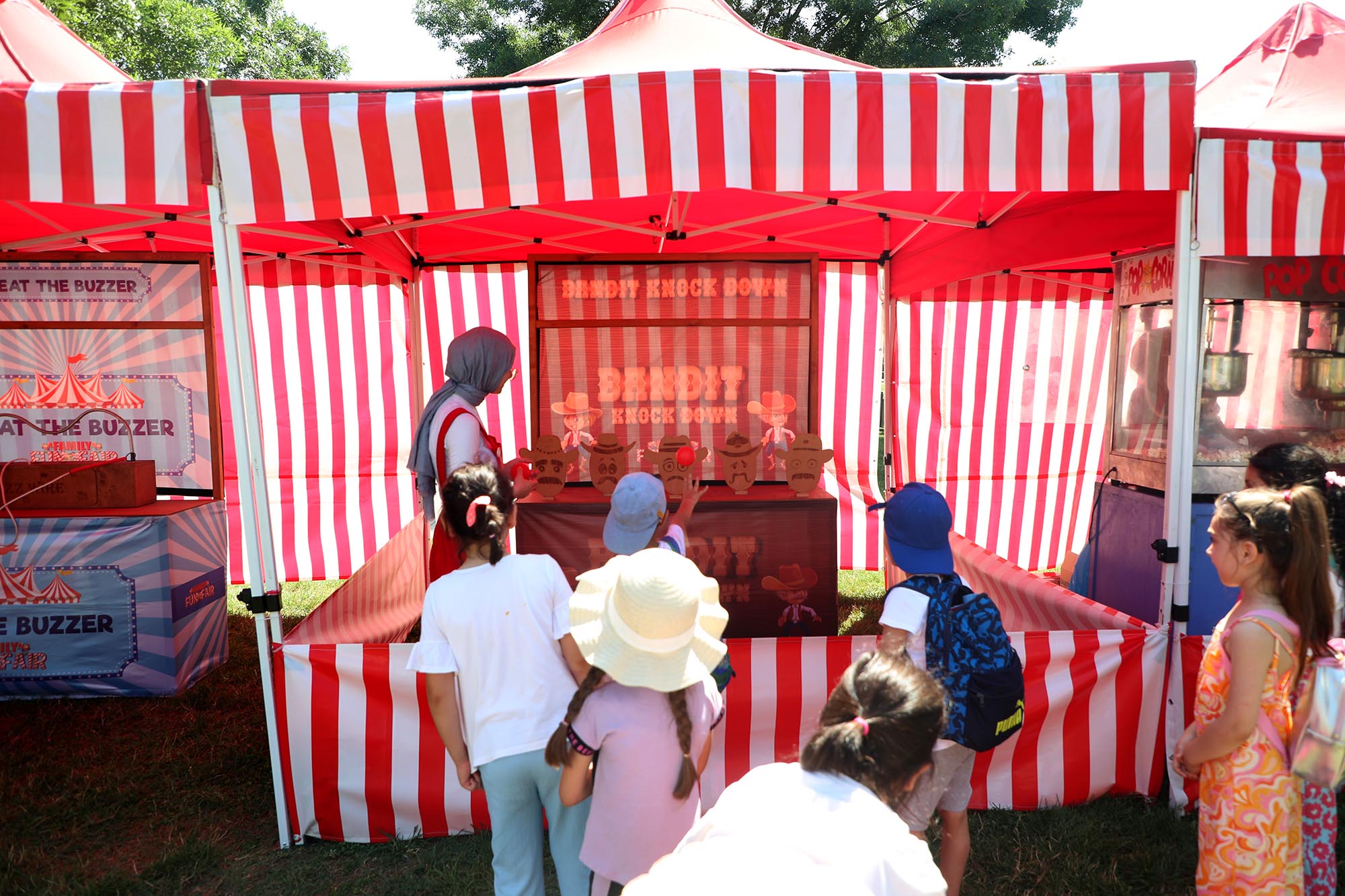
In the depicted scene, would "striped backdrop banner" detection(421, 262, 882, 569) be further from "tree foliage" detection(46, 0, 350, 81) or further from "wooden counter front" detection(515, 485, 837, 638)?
"tree foliage" detection(46, 0, 350, 81)

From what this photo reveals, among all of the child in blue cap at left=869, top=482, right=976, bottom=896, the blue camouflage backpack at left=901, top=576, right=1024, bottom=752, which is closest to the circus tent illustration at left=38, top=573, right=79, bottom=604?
the child in blue cap at left=869, top=482, right=976, bottom=896

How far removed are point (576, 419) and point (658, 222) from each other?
4.39 ft

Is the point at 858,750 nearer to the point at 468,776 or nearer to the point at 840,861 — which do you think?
the point at 840,861

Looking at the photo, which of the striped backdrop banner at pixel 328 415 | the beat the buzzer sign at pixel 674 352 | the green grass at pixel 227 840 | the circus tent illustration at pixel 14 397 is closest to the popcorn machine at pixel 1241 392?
the green grass at pixel 227 840

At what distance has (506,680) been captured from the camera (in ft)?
6.63

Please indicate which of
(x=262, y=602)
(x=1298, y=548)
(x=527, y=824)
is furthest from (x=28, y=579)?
(x=1298, y=548)

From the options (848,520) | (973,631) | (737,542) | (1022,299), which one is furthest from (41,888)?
(1022,299)

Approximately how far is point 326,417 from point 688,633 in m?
5.49

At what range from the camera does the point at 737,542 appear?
3807 millimetres

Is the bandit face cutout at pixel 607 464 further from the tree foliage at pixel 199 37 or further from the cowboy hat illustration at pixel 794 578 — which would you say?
the tree foliage at pixel 199 37

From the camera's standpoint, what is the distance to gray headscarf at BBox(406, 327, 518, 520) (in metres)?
3.43

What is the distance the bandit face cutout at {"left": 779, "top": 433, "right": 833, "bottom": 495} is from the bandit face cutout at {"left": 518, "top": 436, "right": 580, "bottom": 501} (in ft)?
3.33

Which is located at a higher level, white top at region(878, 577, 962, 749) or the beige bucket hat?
the beige bucket hat

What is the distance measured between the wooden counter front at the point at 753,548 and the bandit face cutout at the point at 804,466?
6 centimetres
